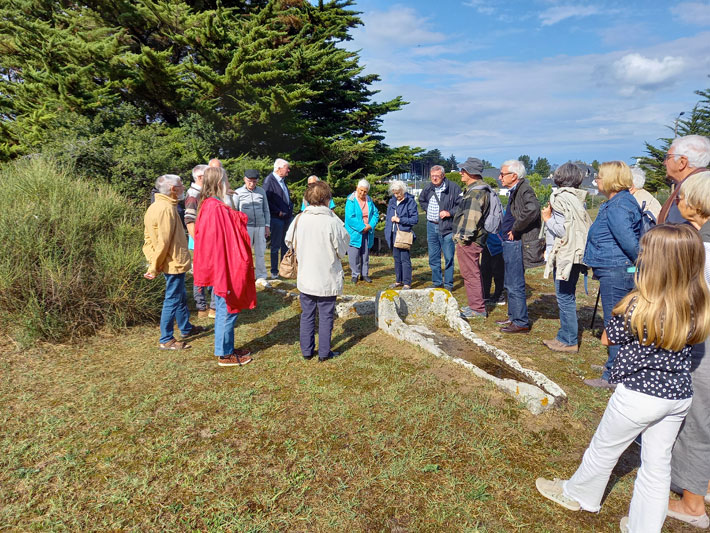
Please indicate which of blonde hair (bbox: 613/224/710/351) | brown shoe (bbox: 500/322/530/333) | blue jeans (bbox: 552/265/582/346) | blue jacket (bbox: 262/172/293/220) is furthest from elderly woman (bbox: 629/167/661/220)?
blue jacket (bbox: 262/172/293/220)

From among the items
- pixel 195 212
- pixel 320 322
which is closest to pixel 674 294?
pixel 320 322

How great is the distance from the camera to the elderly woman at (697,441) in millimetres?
2301

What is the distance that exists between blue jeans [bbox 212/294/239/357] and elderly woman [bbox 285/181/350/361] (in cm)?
80

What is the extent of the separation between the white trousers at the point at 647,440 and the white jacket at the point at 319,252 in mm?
2687

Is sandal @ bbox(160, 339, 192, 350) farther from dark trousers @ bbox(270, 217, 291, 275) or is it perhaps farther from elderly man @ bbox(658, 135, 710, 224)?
elderly man @ bbox(658, 135, 710, 224)

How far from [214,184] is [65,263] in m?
2.52

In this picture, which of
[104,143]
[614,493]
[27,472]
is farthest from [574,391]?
[104,143]

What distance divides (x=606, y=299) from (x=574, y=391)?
97 cm

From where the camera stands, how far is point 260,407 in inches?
136

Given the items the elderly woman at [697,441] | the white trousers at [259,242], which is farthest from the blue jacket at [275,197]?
the elderly woman at [697,441]

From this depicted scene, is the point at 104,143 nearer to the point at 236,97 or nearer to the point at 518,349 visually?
the point at 236,97

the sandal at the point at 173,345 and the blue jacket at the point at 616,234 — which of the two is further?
the sandal at the point at 173,345

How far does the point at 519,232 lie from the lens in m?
5.10

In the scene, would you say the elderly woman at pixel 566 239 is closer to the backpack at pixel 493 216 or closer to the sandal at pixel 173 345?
the backpack at pixel 493 216
